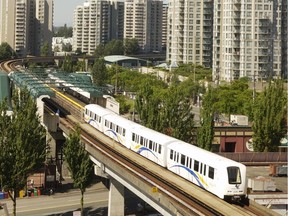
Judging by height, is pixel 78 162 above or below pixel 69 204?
above

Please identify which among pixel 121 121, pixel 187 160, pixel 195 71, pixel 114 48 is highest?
pixel 114 48

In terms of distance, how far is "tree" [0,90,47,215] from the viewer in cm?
3431

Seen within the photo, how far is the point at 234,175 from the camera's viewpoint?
26.5m

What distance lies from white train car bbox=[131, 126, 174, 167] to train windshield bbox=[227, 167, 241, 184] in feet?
22.3

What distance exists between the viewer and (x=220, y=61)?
111562mm

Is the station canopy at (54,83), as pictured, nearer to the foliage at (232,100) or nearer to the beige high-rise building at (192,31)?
the foliage at (232,100)

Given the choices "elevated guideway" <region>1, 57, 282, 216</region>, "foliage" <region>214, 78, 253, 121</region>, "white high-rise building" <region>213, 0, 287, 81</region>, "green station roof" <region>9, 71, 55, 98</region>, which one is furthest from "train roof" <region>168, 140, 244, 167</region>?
"white high-rise building" <region>213, 0, 287, 81</region>

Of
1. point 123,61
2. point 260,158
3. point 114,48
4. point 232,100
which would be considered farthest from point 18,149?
point 114,48

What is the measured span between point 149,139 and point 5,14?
531ft

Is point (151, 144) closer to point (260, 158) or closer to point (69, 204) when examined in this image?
point (69, 204)

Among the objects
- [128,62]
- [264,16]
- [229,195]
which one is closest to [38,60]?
[128,62]

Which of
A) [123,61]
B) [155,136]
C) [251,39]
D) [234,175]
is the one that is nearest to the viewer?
[234,175]

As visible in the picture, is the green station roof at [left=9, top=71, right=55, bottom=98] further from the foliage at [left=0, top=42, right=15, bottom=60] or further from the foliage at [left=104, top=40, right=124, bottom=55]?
the foliage at [left=104, top=40, right=124, bottom=55]

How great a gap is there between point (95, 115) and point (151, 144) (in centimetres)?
1441
